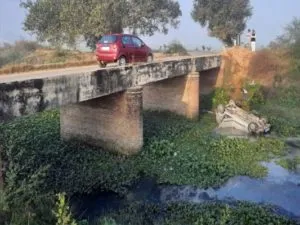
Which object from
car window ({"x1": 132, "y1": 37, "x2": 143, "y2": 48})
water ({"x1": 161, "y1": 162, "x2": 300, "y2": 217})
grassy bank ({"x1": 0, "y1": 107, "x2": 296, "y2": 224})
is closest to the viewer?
water ({"x1": 161, "y1": 162, "x2": 300, "y2": 217})

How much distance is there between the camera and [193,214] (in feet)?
34.5

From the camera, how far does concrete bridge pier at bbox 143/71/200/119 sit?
2068cm

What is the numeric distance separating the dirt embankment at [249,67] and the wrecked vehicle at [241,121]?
5.80 metres

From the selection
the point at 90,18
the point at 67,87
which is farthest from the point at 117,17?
the point at 67,87

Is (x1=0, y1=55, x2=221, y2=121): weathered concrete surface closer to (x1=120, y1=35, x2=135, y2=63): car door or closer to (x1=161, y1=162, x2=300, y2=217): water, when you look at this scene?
(x1=120, y1=35, x2=135, y2=63): car door

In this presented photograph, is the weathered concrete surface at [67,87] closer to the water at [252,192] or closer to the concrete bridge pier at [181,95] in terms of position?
the concrete bridge pier at [181,95]

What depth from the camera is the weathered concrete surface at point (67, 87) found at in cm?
934

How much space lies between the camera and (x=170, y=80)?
21.0m

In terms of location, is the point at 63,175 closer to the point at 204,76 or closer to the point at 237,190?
the point at 237,190

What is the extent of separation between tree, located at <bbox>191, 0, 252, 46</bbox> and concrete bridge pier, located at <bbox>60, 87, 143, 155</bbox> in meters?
22.1

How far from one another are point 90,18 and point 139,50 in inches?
514

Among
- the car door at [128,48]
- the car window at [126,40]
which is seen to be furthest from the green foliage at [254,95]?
the car window at [126,40]

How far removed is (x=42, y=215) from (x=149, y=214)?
12.6ft

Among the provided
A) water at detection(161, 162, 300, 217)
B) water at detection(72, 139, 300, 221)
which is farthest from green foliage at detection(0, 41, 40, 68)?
water at detection(161, 162, 300, 217)
